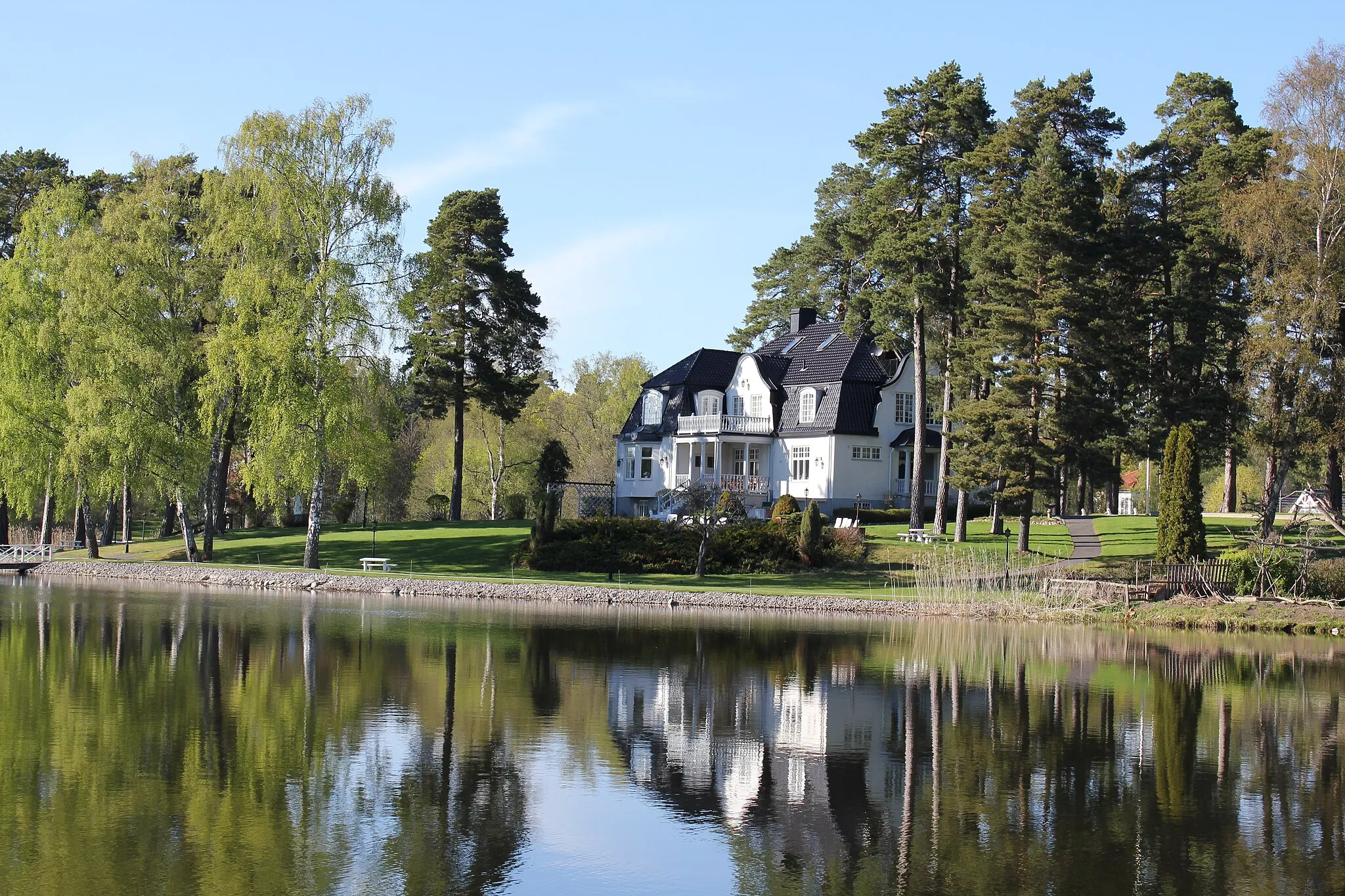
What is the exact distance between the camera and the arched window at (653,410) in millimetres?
59281

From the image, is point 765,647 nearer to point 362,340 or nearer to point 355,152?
point 362,340

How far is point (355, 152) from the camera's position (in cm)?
4328

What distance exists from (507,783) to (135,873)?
14.5ft

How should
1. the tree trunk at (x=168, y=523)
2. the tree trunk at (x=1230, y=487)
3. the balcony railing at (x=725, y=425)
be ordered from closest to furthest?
the tree trunk at (x=1230, y=487)
the balcony railing at (x=725, y=425)
the tree trunk at (x=168, y=523)

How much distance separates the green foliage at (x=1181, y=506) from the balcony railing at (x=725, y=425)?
2088 cm

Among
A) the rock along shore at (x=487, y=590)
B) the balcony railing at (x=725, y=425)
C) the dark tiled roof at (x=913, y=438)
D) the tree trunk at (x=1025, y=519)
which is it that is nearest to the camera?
the rock along shore at (x=487, y=590)

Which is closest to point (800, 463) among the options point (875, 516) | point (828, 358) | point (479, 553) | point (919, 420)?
point (875, 516)

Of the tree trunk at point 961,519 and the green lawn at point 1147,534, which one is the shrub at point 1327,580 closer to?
the green lawn at point 1147,534

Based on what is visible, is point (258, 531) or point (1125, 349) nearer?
point (1125, 349)

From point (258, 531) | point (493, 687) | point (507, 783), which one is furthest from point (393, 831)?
point (258, 531)

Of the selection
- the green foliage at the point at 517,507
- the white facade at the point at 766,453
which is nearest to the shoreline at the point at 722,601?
the white facade at the point at 766,453

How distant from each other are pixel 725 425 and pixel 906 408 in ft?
25.2

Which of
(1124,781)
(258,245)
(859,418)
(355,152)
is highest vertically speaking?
(355,152)

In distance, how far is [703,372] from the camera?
58.9m
